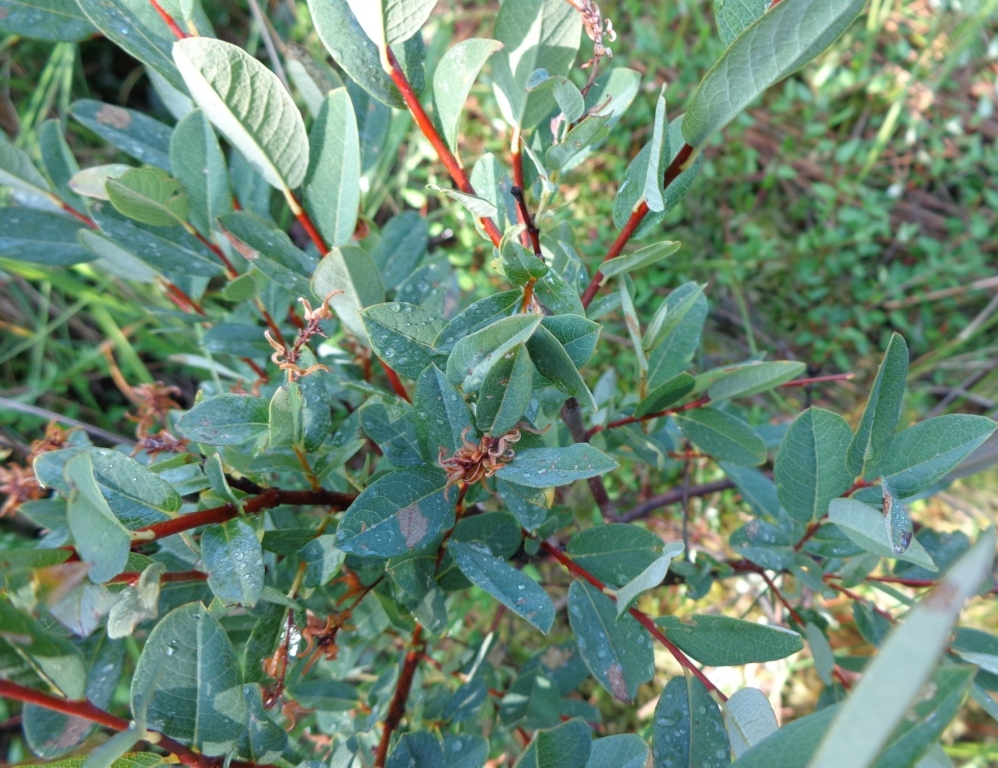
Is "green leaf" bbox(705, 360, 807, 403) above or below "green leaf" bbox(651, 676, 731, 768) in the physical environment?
above

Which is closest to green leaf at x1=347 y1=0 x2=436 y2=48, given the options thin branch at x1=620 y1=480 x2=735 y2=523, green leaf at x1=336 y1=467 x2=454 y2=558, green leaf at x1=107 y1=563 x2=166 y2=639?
green leaf at x1=336 y1=467 x2=454 y2=558

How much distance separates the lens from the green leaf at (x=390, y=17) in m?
0.58

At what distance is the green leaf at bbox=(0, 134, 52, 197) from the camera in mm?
776

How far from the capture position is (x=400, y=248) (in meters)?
0.88

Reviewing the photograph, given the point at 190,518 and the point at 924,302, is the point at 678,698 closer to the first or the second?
the point at 190,518

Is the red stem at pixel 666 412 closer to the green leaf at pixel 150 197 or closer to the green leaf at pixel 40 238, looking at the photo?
the green leaf at pixel 150 197

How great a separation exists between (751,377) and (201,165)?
25.1 inches

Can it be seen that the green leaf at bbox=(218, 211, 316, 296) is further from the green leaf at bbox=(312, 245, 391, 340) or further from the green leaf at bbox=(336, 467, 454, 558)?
the green leaf at bbox=(336, 467, 454, 558)

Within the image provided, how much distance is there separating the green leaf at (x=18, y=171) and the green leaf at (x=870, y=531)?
3.08 feet

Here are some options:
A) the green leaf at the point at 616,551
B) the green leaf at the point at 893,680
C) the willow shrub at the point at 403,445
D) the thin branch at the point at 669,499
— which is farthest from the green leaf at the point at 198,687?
the thin branch at the point at 669,499

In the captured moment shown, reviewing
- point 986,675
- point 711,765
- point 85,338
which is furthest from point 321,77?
point 85,338

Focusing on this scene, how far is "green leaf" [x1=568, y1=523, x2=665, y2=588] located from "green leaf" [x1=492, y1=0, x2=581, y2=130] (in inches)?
17.0

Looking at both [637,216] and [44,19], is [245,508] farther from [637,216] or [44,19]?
[44,19]

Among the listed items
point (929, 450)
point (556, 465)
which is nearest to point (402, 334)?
point (556, 465)
